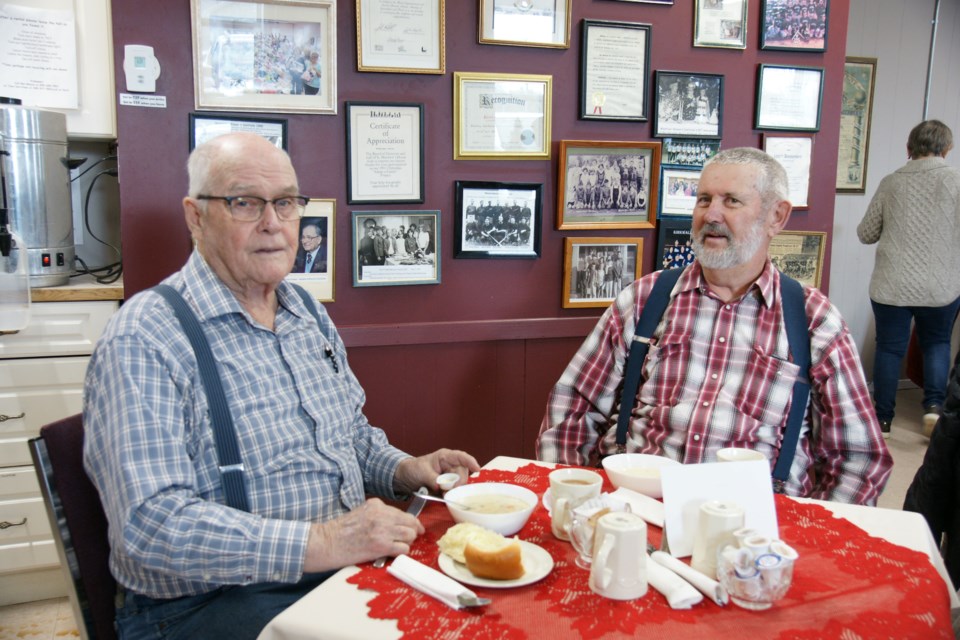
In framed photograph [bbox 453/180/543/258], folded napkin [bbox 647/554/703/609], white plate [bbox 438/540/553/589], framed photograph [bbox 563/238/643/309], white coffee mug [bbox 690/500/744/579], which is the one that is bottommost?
white plate [bbox 438/540/553/589]

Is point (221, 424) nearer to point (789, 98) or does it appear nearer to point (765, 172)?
point (765, 172)

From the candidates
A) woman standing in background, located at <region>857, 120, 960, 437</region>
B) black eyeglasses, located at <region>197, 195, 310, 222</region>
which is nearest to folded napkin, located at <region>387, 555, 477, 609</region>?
black eyeglasses, located at <region>197, 195, 310, 222</region>

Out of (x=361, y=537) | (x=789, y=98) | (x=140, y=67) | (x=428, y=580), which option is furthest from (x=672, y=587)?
(x=789, y=98)

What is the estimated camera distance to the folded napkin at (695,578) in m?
1.00

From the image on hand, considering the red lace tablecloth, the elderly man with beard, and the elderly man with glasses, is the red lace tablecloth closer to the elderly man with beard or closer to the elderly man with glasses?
the elderly man with glasses

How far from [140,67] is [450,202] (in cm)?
107

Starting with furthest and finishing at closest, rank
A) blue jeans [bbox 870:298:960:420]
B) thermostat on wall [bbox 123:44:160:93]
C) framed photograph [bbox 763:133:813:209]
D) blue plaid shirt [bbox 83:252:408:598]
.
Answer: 1. blue jeans [bbox 870:298:960:420]
2. framed photograph [bbox 763:133:813:209]
3. thermostat on wall [bbox 123:44:160:93]
4. blue plaid shirt [bbox 83:252:408:598]

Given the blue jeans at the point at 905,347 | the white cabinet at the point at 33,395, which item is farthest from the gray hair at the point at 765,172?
the blue jeans at the point at 905,347

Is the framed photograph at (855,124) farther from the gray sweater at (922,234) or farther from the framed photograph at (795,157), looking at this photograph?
the framed photograph at (795,157)

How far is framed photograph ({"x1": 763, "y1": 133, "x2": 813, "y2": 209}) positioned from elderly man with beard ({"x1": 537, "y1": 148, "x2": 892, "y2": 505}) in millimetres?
978

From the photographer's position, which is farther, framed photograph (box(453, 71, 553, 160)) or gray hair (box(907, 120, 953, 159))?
gray hair (box(907, 120, 953, 159))

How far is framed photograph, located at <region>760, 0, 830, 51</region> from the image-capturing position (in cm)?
276

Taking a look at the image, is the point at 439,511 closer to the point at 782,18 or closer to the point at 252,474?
the point at 252,474

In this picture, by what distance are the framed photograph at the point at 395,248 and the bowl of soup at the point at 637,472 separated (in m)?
1.28
